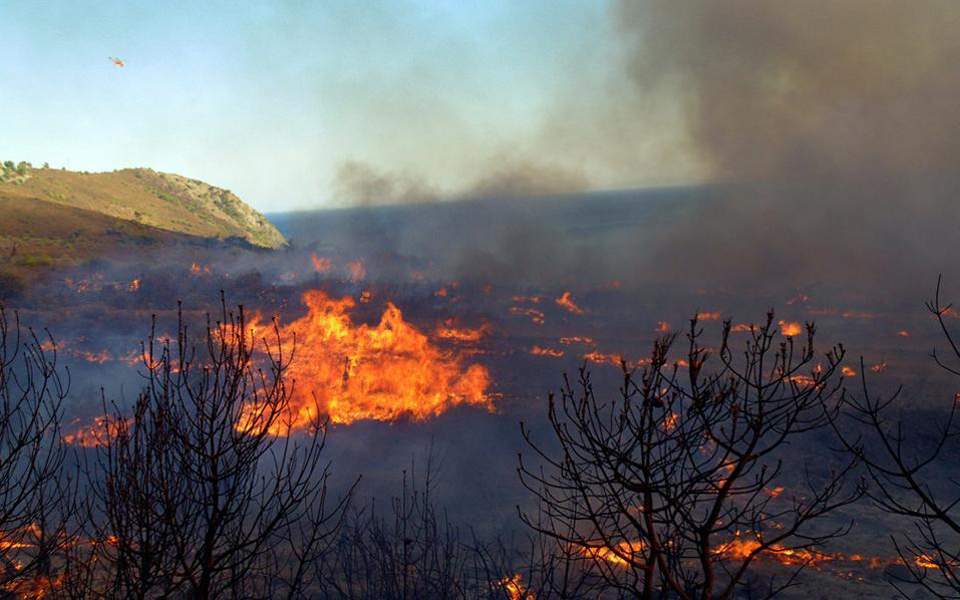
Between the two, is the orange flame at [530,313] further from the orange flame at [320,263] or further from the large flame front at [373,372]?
the orange flame at [320,263]

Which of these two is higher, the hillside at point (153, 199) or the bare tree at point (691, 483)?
the hillside at point (153, 199)

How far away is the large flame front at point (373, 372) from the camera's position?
2348 centimetres

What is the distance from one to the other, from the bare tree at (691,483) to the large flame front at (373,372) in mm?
4592

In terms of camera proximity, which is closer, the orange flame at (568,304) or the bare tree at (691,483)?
the bare tree at (691,483)

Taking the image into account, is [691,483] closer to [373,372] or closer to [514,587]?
[514,587]

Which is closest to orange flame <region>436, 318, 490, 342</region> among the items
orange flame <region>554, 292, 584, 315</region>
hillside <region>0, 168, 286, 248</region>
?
orange flame <region>554, 292, 584, 315</region>

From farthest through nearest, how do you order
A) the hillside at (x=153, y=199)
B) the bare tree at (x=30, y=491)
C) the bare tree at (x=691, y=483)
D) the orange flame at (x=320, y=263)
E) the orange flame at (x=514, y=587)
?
1. the hillside at (x=153, y=199)
2. the orange flame at (x=320, y=263)
3. the orange flame at (x=514, y=587)
4. the bare tree at (x=30, y=491)
5. the bare tree at (x=691, y=483)

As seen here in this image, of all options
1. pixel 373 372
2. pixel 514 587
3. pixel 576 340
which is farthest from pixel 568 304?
pixel 514 587

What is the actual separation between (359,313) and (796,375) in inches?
799

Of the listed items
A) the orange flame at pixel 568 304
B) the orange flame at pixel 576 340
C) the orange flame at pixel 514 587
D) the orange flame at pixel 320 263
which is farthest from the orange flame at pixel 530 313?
the orange flame at pixel 514 587

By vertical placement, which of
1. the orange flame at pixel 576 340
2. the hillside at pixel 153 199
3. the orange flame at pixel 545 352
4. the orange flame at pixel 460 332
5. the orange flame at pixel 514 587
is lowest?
the orange flame at pixel 514 587

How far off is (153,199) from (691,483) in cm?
8503

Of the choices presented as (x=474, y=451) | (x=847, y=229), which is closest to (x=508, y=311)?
(x=474, y=451)

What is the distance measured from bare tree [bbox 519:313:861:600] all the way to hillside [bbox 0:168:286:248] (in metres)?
49.8
